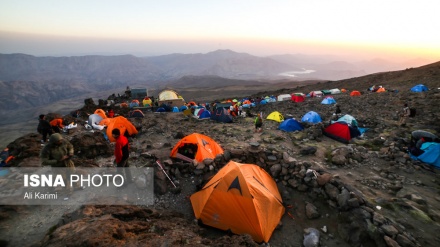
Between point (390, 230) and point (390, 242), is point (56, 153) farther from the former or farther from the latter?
point (390, 230)

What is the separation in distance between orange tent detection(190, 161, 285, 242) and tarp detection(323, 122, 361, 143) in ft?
27.6

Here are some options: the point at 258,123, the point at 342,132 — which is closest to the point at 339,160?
the point at 342,132

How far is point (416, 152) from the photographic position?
30.4ft

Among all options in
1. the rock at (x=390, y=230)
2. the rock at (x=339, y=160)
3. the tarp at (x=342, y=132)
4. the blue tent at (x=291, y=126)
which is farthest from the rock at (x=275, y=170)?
the blue tent at (x=291, y=126)

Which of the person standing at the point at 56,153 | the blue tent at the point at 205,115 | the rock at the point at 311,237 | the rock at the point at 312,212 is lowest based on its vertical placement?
the rock at the point at 311,237

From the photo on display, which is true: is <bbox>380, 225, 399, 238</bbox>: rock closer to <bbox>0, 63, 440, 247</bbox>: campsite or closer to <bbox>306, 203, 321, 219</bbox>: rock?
<bbox>0, 63, 440, 247</bbox>: campsite

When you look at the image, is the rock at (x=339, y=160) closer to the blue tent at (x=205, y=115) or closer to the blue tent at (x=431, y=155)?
the blue tent at (x=431, y=155)

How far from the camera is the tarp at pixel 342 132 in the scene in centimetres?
1251

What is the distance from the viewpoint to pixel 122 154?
6.80 m

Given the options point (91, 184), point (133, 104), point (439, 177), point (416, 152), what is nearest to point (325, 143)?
point (416, 152)

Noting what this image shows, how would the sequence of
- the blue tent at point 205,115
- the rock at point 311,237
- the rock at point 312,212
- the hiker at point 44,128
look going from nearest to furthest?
the rock at point 311,237
the rock at point 312,212
the hiker at point 44,128
the blue tent at point 205,115

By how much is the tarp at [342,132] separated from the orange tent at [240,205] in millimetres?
8416

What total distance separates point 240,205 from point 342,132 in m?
9.78

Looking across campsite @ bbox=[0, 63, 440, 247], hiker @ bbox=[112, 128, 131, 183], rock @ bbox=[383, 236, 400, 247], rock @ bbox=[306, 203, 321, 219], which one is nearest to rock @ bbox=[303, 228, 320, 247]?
campsite @ bbox=[0, 63, 440, 247]
